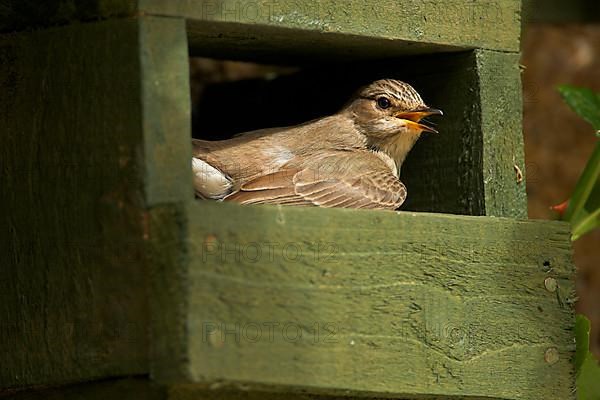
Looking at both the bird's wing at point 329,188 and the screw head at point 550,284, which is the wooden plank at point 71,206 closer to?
the bird's wing at point 329,188

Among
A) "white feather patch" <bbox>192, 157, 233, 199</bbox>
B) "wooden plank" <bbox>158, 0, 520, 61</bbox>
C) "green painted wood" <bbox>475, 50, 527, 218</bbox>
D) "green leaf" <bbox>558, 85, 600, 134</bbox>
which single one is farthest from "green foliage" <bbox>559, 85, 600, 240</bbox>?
"white feather patch" <bbox>192, 157, 233, 199</bbox>

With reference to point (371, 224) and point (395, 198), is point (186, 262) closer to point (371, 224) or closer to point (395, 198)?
point (371, 224)

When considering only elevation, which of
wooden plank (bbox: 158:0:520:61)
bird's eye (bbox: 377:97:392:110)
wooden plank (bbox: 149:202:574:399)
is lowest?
wooden plank (bbox: 149:202:574:399)

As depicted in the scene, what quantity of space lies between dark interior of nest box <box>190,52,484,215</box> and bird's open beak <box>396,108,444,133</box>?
5 centimetres

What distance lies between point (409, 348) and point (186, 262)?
2.40ft

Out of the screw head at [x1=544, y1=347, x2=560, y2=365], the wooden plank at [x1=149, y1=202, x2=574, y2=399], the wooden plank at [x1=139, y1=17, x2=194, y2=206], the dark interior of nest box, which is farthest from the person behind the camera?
the dark interior of nest box

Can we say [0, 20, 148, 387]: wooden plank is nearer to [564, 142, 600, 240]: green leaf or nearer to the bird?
the bird

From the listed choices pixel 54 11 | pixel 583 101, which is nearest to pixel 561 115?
pixel 583 101

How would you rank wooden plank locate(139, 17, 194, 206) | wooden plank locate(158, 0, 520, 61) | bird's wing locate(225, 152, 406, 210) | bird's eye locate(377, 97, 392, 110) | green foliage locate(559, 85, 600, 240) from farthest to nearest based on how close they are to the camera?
bird's eye locate(377, 97, 392, 110)
green foliage locate(559, 85, 600, 240)
bird's wing locate(225, 152, 406, 210)
wooden plank locate(158, 0, 520, 61)
wooden plank locate(139, 17, 194, 206)

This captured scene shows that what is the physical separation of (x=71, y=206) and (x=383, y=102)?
134 cm

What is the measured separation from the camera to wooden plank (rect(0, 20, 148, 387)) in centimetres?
328

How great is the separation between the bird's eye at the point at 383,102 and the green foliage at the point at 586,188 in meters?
0.60

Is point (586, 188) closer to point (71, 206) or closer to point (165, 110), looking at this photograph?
point (165, 110)

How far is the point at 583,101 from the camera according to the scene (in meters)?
4.37
